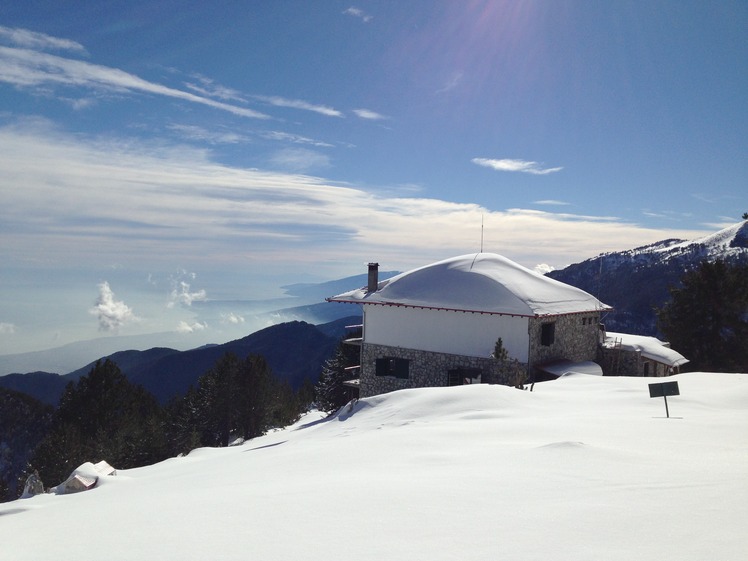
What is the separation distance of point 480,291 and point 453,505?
814 inches

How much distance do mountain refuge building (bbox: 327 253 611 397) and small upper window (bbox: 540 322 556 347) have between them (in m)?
0.05

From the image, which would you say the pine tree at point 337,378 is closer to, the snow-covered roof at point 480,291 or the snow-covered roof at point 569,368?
the snow-covered roof at point 480,291

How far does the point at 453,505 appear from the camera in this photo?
485cm

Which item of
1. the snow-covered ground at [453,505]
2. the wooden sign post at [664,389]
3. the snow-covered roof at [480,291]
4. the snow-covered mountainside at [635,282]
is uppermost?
the snow-covered mountainside at [635,282]

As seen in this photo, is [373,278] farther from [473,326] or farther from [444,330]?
[473,326]

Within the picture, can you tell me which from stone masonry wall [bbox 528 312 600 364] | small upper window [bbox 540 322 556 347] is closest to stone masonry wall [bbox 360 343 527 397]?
stone masonry wall [bbox 528 312 600 364]

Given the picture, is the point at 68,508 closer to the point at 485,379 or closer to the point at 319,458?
the point at 319,458

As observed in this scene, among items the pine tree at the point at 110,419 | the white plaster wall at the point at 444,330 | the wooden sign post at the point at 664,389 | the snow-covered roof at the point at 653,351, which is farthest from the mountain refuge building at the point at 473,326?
the pine tree at the point at 110,419

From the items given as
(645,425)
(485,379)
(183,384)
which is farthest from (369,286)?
(183,384)

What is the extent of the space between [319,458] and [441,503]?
13.2 feet

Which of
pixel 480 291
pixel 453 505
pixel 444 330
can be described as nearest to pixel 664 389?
pixel 453 505

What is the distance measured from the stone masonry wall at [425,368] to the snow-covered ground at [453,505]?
13.9 m

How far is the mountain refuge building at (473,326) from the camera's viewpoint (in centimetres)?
2372

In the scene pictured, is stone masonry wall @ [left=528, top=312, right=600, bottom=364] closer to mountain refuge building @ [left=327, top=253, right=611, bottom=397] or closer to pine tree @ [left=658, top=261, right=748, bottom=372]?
mountain refuge building @ [left=327, top=253, right=611, bottom=397]
